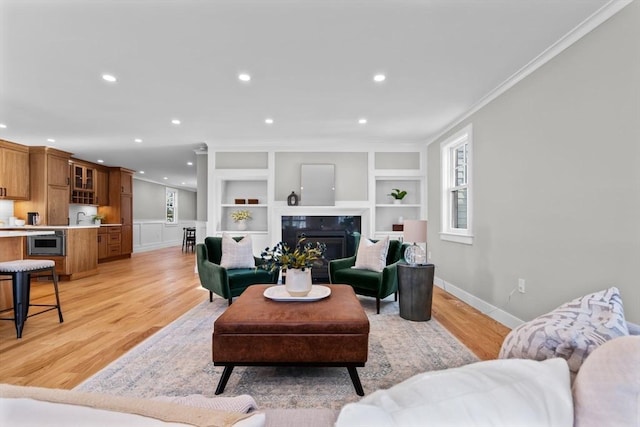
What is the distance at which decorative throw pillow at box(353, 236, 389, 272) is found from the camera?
12.7ft

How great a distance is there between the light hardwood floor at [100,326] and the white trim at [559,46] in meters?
2.43

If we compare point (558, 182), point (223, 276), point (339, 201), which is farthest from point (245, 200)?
point (558, 182)

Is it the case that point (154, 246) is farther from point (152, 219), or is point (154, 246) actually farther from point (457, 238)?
point (457, 238)

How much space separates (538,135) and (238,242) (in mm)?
3542

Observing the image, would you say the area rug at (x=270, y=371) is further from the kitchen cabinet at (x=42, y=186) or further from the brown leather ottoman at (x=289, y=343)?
the kitchen cabinet at (x=42, y=186)

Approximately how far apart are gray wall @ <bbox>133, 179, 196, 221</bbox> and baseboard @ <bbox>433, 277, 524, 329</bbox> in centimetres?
961

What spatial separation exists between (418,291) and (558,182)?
1.59 metres

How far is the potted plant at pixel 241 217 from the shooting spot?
18.9ft

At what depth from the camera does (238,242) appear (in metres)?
4.18

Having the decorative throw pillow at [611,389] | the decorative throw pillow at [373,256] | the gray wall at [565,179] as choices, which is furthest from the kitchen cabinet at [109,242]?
the decorative throw pillow at [611,389]

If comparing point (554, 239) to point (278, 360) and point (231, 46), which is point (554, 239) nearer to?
point (278, 360)

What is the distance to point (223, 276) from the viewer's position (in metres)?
3.56

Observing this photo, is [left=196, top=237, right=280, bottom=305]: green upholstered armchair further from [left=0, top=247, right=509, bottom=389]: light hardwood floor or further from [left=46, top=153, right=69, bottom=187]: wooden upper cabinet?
[left=46, top=153, right=69, bottom=187]: wooden upper cabinet

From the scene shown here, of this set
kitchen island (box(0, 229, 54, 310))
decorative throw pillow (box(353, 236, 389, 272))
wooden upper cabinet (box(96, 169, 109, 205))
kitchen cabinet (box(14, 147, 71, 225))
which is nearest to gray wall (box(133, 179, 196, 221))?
wooden upper cabinet (box(96, 169, 109, 205))
